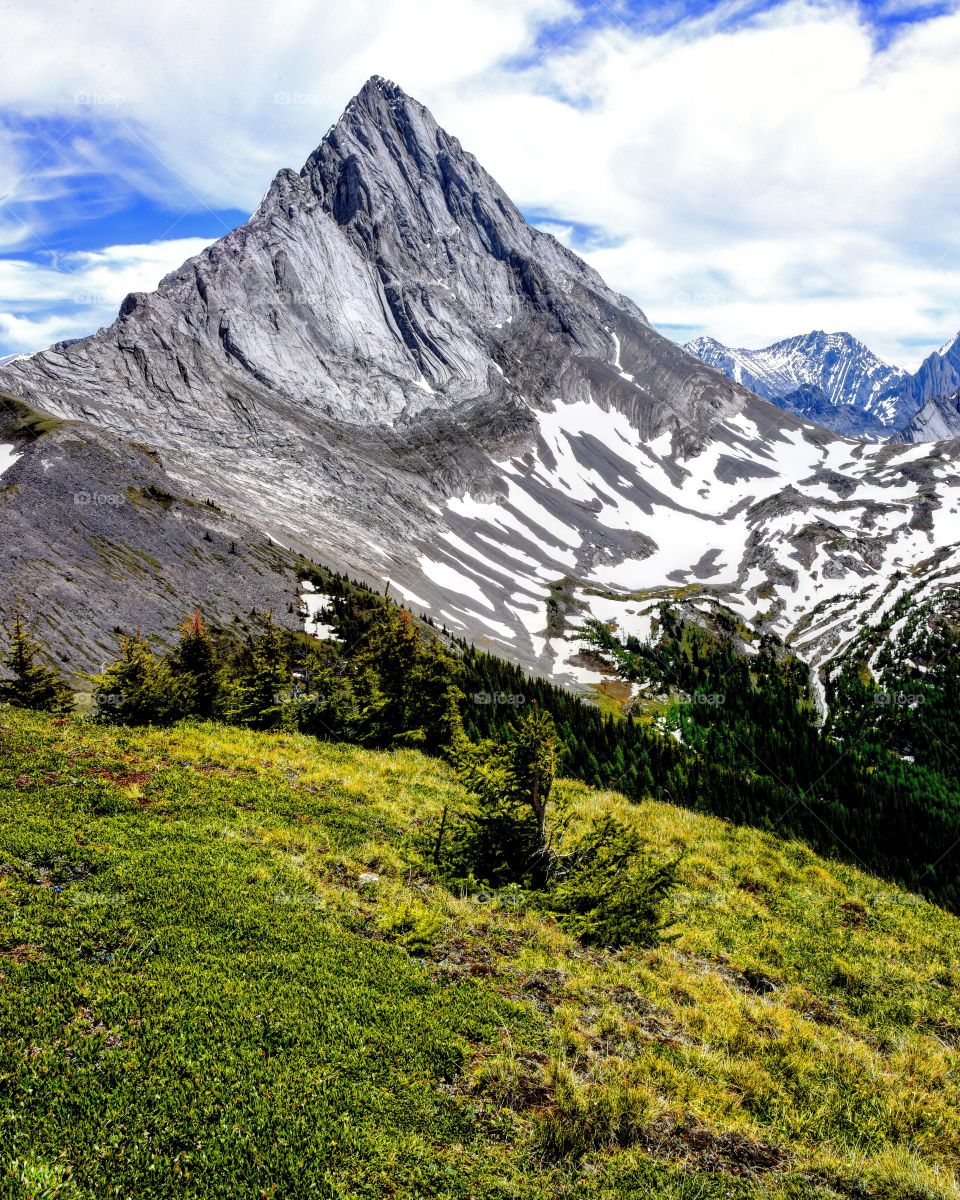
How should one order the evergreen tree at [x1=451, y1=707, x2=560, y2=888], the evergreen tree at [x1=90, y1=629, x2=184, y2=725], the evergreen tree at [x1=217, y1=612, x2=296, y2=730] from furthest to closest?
the evergreen tree at [x1=217, y1=612, x2=296, y2=730]
the evergreen tree at [x1=90, y1=629, x2=184, y2=725]
the evergreen tree at [x1=451, y1=707, x2=560, y2=888]

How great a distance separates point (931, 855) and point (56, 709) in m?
61.8

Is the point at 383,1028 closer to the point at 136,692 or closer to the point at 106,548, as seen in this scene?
the point at 136,692

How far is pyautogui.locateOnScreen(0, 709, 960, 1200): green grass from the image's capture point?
7426 mm

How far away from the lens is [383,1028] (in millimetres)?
9703

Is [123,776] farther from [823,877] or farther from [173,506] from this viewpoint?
[173,506]

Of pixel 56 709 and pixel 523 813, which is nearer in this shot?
pixel 523 813

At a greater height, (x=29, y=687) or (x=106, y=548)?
(x=106, y=548)

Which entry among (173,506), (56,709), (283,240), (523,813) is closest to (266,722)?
(56,709)

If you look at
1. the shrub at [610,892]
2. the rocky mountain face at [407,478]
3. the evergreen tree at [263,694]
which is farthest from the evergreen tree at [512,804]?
the rocky mountain face at [407,478]

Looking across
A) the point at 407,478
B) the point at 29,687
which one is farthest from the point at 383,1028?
the point at 407,478

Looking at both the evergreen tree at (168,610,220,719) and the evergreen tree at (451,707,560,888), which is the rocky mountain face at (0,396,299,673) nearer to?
the evergreen tree at (168,610,220,719)

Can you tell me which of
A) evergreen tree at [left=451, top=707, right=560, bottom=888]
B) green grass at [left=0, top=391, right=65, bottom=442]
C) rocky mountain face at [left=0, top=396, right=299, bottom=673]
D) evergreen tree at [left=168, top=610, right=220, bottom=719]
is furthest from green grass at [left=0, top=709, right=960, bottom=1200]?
green grass at [left=0, top=391, right=65, bottom=442]

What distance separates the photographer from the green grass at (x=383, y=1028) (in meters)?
7.43

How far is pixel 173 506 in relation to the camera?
86938 mm
